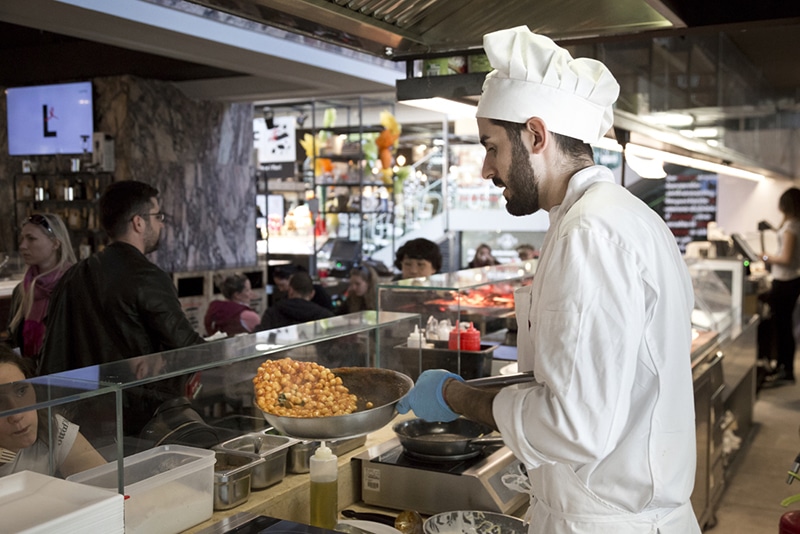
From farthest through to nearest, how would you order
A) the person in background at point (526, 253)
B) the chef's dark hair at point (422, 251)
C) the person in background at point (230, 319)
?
the person in background at point (526, 253) < the person in background at point (230, 319) < the chef's dark hair at point (422, 251)

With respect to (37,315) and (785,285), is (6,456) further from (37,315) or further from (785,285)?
(785,285)

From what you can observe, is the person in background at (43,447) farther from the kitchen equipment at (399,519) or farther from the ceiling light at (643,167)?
the ceiling light at (643,167)

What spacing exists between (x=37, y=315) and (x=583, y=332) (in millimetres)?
3936

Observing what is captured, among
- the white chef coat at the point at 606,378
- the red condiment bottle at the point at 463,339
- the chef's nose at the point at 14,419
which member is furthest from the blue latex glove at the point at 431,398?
the red condiment bottle at the point at 463,339

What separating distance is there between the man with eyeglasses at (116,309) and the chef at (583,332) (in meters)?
1.75

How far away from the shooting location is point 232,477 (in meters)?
1.99

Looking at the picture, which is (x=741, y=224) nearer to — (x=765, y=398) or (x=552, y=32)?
(x=765, y=398)

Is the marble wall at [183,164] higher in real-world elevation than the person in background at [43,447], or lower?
higher

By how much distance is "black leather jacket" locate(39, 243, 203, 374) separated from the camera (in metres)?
3.21

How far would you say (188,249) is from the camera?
337 inches

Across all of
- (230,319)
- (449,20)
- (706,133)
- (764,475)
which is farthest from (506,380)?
(706,133)

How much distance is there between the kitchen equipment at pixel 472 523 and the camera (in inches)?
81.8

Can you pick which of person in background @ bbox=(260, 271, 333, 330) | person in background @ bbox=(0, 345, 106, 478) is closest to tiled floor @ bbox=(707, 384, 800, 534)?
person in background @ bbox=(260, 271, 333, 330)

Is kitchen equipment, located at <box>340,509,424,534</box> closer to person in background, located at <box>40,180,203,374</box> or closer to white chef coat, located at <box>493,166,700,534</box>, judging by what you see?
white chef coat, located at <box>493,166,700,534</box>
